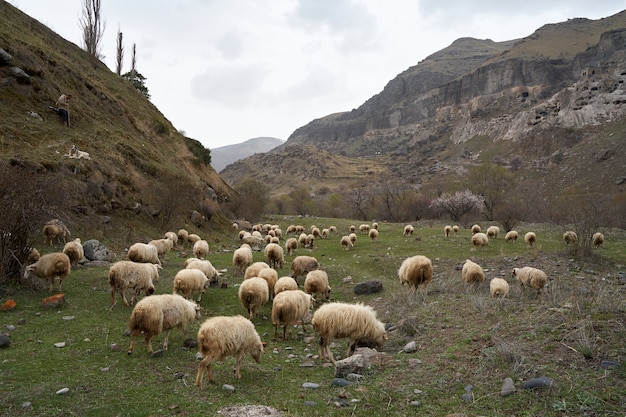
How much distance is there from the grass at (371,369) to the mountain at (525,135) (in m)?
49.2

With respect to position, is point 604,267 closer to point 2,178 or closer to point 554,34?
point 2,178

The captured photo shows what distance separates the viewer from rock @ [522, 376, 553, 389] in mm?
5402

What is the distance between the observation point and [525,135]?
104 m

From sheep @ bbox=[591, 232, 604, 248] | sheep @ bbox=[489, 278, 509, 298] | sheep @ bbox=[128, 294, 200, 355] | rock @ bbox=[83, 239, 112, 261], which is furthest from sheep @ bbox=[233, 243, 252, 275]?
sheep @ bbox=[591, 232, 604, 248]

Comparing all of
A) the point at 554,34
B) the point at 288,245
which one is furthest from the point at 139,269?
the point at 554,34

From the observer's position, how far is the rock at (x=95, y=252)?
→ 16.8 meters

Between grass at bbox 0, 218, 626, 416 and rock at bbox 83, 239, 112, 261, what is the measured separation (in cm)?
547

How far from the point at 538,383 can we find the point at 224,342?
5257 mm

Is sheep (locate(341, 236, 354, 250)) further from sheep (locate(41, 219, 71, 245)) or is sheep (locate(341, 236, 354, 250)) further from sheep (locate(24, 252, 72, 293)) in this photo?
sheep (locate(24, 252, 72, 293))

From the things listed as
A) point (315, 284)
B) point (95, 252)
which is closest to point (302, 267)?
point (315, 284)

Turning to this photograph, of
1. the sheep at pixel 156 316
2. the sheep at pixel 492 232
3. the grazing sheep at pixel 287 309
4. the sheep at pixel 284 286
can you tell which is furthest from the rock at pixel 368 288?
the sheep at pixel 492 232

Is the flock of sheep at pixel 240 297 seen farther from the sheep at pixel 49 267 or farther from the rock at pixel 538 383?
the rock at pixel 538 383

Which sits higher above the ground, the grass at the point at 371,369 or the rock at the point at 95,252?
the rock at the point at 95,252

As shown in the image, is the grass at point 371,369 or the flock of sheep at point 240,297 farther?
the flock of sheep at point 240,297
